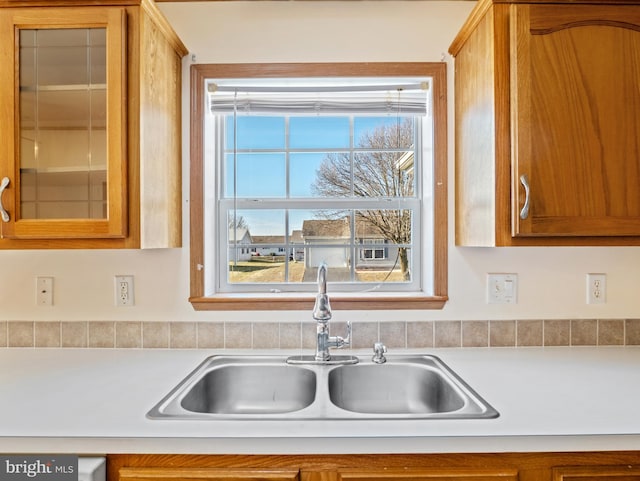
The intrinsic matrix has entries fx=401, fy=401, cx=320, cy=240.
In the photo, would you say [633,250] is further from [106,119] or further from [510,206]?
[106,119]

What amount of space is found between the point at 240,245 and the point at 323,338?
595mm

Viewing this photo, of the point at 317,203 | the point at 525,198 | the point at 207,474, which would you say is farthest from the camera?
the point at 317,203

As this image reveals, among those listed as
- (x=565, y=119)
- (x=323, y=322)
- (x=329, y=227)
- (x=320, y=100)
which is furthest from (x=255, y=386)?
(x=565, y=119)

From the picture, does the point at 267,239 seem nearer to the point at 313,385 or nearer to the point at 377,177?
the point at 377,177

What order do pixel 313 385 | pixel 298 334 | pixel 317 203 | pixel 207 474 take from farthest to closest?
pixel 317 203 < pixel 298 334 < pixel 313 385 < pixel 207 474

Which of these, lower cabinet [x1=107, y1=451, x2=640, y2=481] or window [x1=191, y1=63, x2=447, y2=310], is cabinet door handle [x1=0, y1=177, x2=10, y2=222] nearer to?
window [x1=191, y1=63, x2=447, y2=310]

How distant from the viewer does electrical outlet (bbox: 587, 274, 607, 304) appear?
1.59 m

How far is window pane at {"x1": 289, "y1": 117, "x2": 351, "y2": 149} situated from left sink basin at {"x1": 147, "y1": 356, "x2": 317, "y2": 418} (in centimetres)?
93

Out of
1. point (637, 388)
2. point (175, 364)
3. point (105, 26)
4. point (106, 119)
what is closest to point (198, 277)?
point (175, 364)

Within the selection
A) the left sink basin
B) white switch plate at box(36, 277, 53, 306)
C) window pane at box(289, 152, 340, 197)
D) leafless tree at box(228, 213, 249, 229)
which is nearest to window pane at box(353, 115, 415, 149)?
window pane at box(289, 152, 340, 197)

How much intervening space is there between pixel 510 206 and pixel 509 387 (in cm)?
54

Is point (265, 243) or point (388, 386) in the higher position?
point (265, 243)

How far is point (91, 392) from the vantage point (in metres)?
1.13

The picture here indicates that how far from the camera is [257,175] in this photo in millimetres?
1776
